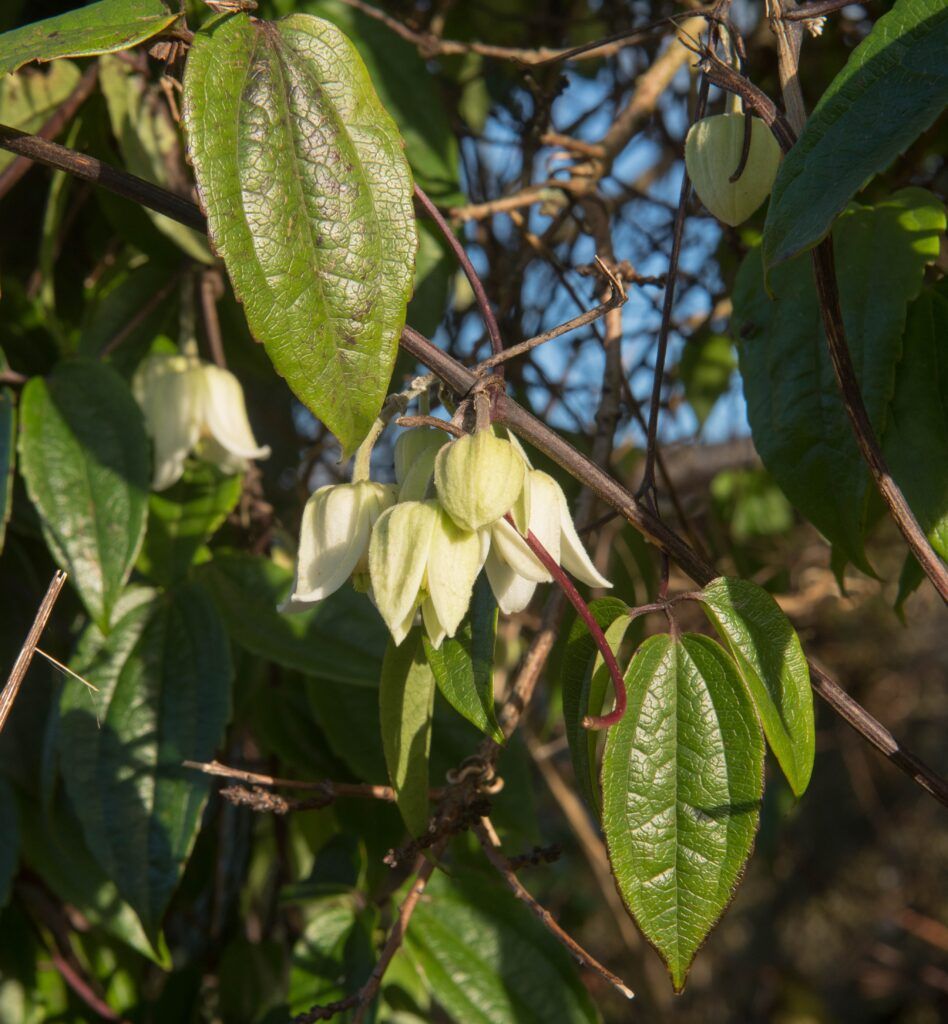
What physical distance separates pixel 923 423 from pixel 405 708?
32 centimetres

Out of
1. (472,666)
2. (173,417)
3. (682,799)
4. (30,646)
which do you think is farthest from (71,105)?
(682,799)

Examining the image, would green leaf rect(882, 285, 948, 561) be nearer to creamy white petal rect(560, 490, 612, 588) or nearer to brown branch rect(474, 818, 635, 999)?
creamy white petal rect(560, 490, 612, 588)

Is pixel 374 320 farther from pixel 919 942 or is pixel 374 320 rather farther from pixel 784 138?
pixel 919 942

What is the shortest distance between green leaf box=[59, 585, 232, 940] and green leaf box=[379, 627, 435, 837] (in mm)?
244

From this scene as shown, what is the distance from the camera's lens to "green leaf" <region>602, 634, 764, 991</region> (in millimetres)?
472

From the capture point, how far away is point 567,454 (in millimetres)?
502

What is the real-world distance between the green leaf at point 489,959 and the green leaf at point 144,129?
1.76 ft

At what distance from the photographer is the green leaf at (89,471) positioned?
0.74 meters

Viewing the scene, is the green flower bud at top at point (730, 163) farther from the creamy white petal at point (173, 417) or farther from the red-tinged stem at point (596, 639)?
the creamy white petal at point (173, 417)

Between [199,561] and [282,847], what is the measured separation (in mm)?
381

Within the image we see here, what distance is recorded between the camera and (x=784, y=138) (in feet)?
1.68

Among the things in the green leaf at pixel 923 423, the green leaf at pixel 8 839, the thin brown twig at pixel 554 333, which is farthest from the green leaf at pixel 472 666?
the green leaf at pixel 8 839

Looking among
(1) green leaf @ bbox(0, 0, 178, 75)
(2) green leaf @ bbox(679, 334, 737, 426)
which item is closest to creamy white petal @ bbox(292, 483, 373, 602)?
(1) green leaf @ bbox(0, 0, 178, 75)

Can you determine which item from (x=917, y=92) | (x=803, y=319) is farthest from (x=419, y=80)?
(x=917, y=92)
